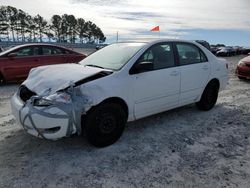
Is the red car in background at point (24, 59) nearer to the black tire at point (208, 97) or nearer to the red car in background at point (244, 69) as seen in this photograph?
the black tire at point (208, 97)

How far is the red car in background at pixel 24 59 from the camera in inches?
353

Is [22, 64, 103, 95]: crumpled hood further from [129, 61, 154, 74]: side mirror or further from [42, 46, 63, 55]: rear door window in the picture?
[42, 46, 63, 55]: rear door window

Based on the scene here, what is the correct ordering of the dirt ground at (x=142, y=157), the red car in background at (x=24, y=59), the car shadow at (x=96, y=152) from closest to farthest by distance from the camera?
the dirt ground at (x=142, y=157)
the car shadow at (x=96, y=152)
the red car in background at (x=24, y=59)

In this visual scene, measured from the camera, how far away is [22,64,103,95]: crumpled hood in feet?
12.2

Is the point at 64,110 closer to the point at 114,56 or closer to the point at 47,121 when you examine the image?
the point at 47,121

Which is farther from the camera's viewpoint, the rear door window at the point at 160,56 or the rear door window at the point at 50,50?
the rear door window at the point at 50,50

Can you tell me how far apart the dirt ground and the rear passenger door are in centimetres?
55

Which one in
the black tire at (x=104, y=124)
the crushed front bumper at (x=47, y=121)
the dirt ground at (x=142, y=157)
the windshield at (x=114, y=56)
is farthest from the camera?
the windshield at (x=114, y=56)

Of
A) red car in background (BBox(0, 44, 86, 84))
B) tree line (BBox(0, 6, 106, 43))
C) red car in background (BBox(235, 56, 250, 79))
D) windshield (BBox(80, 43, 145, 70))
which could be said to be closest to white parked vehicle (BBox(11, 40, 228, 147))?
windshield (BBox(80, 43, 145, 70))

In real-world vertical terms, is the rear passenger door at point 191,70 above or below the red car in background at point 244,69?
above

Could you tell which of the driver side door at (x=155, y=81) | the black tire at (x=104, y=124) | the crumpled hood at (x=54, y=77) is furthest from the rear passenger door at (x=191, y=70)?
the crumpled hood at (x=54, y=77)

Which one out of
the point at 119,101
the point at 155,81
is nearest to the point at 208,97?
the point at 155,81

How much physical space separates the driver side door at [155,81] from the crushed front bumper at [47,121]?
118 cm

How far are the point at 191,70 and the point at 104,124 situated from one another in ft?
7.56
